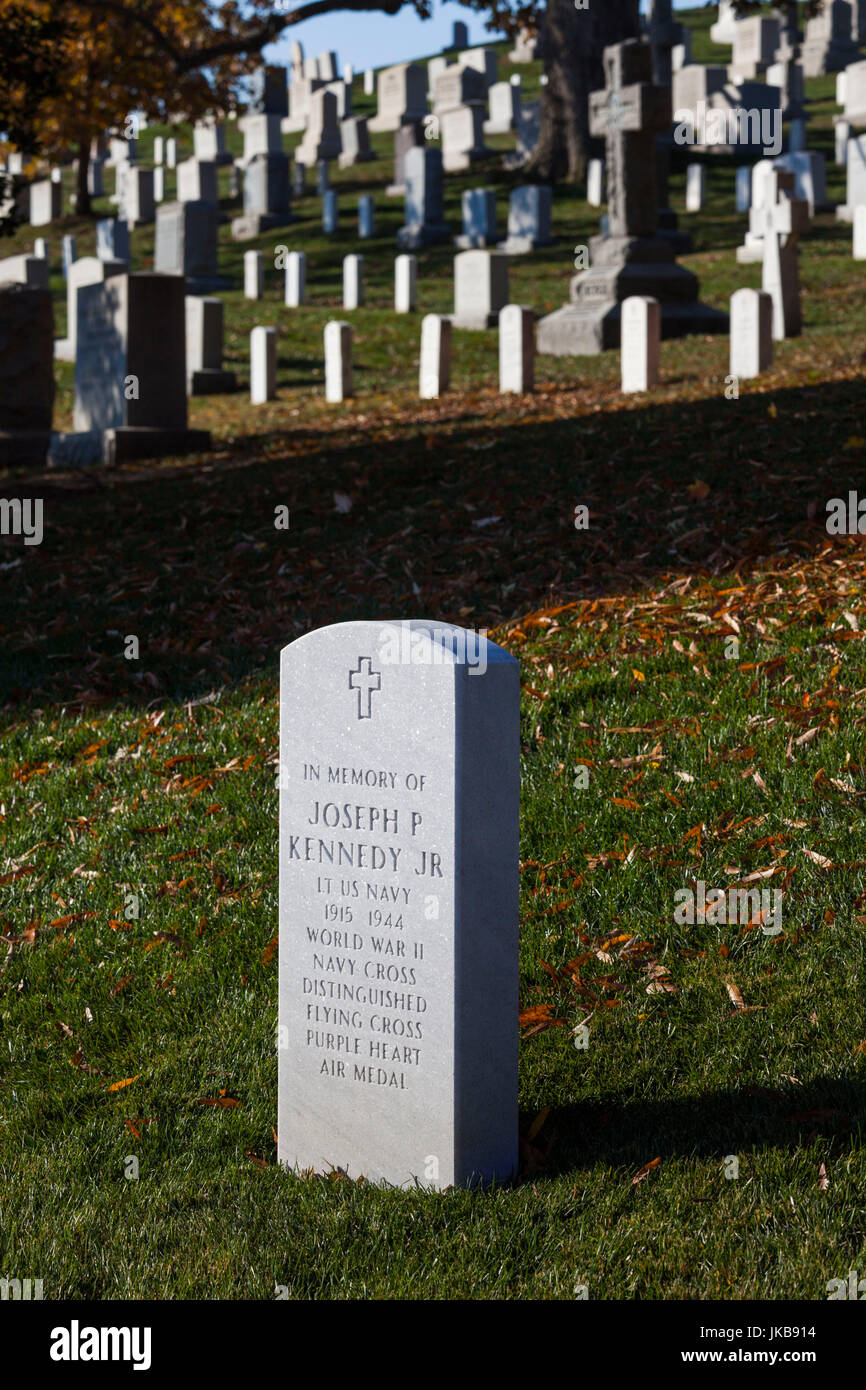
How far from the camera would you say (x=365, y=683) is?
12.1 feet

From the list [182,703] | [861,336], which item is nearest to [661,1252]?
[182,703]

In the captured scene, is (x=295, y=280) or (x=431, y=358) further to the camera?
(x=295, y=280)

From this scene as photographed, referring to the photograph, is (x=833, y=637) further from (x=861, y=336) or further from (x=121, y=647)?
(x=861, y=336)

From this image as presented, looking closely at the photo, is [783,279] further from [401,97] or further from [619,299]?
[401,97]

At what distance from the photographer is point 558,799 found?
5574mm

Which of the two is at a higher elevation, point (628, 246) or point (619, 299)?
point (628, 246)

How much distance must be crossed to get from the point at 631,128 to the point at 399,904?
18.3 meters

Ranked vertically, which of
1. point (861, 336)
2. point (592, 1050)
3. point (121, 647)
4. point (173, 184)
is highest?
point (173, 184)

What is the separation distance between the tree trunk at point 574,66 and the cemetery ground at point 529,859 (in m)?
20.4

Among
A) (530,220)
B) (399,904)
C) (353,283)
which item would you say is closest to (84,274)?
(353,283)

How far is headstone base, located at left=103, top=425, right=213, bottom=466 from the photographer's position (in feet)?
48.4

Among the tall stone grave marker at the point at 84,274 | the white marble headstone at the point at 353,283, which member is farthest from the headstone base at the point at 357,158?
the tall stone grave marker at the point at 84,274

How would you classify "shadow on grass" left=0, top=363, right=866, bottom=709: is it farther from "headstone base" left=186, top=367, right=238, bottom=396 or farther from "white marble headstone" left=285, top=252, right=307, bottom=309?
"white marble headstone" left=285, top=252, right=307, bottom=309
